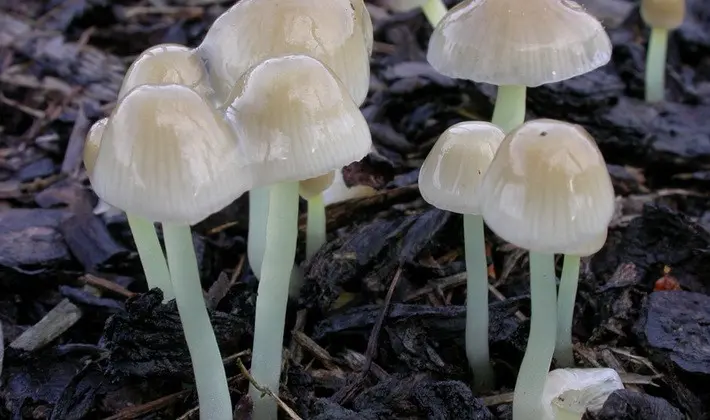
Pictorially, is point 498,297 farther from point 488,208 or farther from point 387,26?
point 387,26

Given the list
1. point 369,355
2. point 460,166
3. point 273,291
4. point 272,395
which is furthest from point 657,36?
point 272,395

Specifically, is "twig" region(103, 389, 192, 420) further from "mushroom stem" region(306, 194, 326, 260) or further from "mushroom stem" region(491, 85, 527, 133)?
"mushroom stem" region(491, 85, 527, 133)

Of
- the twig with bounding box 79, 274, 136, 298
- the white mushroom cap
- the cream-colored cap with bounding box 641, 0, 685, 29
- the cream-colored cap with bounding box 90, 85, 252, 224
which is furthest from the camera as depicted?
the cream-colored cap with bounding box 641, 0, 685, 29

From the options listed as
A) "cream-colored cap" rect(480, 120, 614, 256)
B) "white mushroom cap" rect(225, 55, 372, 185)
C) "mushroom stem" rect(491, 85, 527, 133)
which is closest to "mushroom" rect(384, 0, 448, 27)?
"mushroom stem" rect(491, 85, 527, 133)

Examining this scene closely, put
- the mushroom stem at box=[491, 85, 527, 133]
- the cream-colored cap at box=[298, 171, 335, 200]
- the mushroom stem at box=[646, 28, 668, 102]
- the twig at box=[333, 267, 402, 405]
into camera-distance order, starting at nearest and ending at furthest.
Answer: the twig at box=[333, 267, 402, 405]
the cream-colored cap at box=[298, 171, 335, 200]
the mushroom stem at box=[491, 85, 527, 133]
the mushroom stem at box=[646, 28, 668, 102]

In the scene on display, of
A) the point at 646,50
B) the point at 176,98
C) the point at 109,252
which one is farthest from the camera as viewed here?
the point at 646,50

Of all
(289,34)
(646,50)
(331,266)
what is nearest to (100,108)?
(331,266)

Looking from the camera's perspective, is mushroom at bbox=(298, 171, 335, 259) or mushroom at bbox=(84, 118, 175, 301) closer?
mushroom at bbox=(84, 118, 175, 301)

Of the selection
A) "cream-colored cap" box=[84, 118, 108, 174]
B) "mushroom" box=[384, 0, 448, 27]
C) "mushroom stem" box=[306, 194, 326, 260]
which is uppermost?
"cream-colored cap" box=[84, 118, 108, 174]
